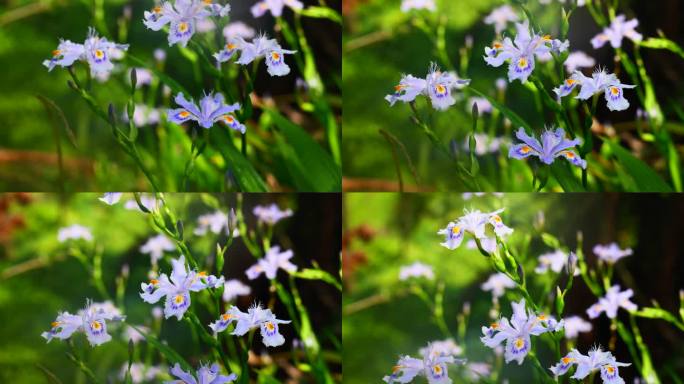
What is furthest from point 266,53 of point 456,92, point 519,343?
point 519,343

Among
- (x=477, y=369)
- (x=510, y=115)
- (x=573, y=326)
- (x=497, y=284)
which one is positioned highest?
(x=510, y=115)

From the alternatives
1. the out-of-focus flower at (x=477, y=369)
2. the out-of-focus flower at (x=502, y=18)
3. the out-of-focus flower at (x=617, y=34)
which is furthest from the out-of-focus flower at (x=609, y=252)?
the out-of-focus flower at (x=502, y=18)

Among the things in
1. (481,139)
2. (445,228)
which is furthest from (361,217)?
(481,139)

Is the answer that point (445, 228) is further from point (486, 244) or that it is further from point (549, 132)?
point (549, 132)

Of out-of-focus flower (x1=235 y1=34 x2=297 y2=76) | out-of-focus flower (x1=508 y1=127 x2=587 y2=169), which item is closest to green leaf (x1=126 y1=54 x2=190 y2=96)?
out-of-focus flower (x1=235 y1=34 x2=297 y2=76)

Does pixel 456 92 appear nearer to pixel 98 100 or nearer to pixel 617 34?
pixel 617 34

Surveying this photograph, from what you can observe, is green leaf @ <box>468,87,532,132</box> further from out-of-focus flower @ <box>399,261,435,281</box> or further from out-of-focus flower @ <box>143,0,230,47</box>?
out-of-focus flower @ <box>143,0,230,47</box>
